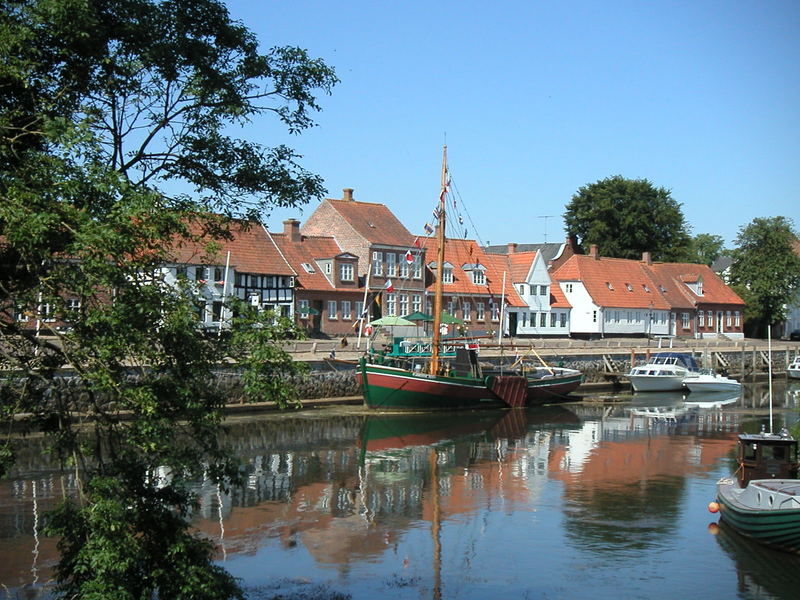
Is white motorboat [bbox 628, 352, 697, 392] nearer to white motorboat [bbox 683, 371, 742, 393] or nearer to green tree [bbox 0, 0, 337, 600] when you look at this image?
white motorboat [bbox 683, 371, 742, 393]

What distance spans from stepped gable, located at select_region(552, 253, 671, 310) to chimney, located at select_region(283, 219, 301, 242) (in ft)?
89.9

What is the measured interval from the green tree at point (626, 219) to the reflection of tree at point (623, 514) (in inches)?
2852

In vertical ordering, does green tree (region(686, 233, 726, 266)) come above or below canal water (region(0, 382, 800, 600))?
above

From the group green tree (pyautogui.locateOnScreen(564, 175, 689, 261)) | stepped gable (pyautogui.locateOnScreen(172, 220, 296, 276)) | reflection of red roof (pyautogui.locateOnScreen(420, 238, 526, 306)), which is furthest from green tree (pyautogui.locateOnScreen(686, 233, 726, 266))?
stepped gable (pyautogui.locateOnScreen(172, 220, 296, 276))

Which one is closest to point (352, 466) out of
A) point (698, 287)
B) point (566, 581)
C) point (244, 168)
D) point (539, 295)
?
point (566, 581)

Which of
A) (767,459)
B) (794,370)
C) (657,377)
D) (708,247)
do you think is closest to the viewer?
(767,459)

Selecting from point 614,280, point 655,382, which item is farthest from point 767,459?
point 614,280

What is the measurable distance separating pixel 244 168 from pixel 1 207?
495cm

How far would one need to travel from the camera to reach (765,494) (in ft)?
62.1

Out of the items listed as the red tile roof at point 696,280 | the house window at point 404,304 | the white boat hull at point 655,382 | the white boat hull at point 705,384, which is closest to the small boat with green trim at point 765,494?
the white boat hull at point 655,382

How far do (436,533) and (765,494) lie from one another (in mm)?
6963

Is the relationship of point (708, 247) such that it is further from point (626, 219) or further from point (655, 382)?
point (655, 382)

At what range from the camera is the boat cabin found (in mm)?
20828

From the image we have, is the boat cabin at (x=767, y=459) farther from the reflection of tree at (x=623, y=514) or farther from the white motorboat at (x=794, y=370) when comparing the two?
the white motorboat at (x=794, y=370)
